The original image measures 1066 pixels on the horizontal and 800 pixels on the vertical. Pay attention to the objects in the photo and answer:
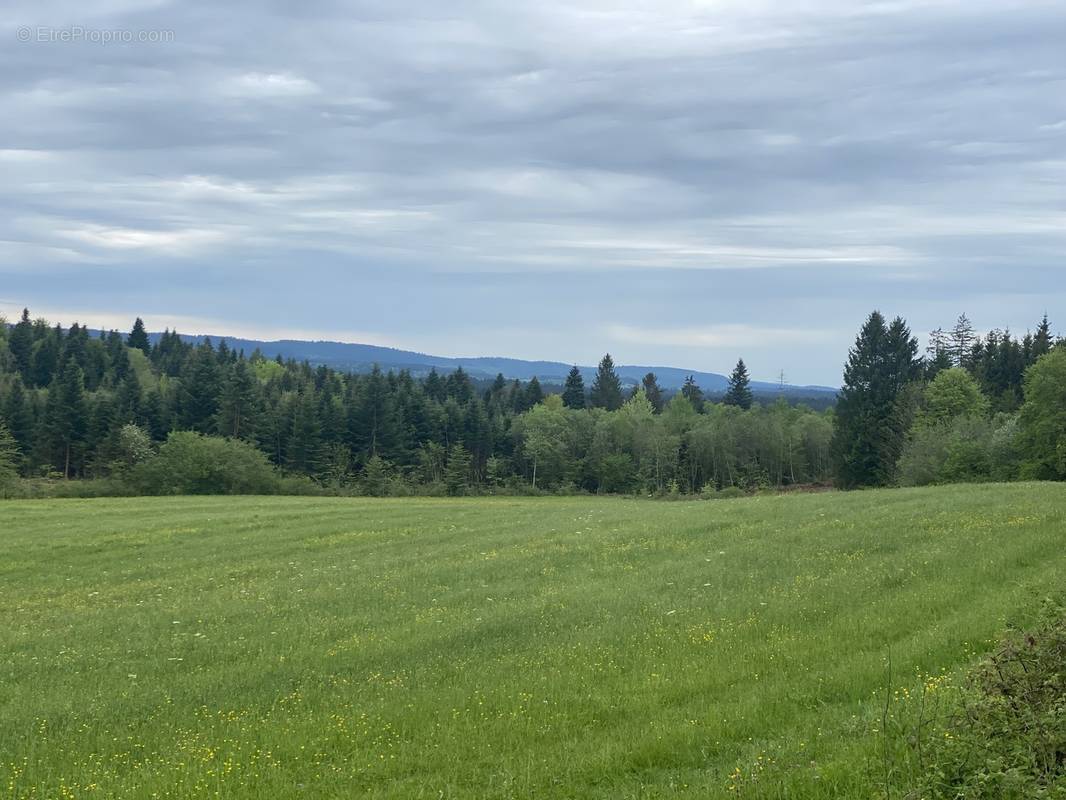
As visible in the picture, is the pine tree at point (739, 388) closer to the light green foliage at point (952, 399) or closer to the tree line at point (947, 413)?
the tree line at point (947, 413)

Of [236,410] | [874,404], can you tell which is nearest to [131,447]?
[236,410]

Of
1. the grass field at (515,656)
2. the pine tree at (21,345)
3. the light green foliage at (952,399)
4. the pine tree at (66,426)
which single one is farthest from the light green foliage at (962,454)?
the pine tree at (21,345)

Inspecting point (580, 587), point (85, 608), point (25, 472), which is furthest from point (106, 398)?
point (580, 587)

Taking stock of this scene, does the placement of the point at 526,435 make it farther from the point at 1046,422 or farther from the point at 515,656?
the point at 515,656

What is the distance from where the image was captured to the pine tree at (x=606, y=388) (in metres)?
180

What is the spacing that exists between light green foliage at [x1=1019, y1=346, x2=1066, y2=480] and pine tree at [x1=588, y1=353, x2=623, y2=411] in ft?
387

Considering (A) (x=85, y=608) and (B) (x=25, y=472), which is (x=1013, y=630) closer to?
(A) (x=85, y=608)

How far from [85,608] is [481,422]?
11758 cm

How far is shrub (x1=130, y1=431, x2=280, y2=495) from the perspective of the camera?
8394 centimetres

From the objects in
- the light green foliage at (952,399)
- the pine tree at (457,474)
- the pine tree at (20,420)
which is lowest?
the pine tree at (457,474)

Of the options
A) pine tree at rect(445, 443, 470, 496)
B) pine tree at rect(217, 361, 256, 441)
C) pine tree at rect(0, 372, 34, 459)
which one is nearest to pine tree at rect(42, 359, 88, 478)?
pine tree at rect(0, 372, 34, 459)

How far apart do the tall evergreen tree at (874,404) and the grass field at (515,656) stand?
201 ft

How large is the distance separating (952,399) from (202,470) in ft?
253

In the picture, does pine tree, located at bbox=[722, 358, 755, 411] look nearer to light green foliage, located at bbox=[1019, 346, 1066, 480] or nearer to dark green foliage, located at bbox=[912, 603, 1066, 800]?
light green foliage, located at bbox=[1019, 346, 1066, 480]
